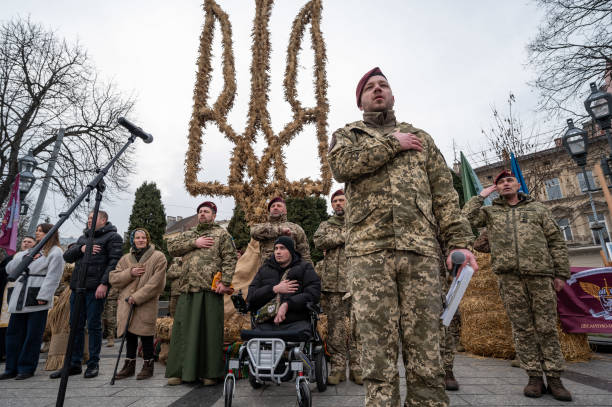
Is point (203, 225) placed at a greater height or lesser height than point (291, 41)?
lesser

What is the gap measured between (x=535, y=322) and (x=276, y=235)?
9.92 ft

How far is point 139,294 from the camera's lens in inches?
164

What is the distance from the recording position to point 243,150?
647cm

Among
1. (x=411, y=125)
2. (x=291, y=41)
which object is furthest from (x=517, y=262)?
(x=291, y=41)

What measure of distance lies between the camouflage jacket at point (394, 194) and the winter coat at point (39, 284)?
4.57 meters

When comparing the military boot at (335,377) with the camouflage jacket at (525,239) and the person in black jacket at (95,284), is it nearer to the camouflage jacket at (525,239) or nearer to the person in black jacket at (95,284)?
the camouflage jacket at (525,239)

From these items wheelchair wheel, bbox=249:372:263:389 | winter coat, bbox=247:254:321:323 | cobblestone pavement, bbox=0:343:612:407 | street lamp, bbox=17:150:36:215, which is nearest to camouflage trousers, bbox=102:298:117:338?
street lamp, bbox=17:150:36:215

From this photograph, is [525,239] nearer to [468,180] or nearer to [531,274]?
[531,274]

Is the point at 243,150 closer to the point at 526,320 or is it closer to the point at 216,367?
the point at 216,367

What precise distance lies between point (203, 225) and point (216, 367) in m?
1.71

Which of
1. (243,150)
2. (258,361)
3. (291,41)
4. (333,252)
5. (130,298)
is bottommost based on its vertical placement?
(258,361)

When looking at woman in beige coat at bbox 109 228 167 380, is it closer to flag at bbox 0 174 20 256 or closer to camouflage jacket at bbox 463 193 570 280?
camouflage jacket at bbox 463 193 570 280

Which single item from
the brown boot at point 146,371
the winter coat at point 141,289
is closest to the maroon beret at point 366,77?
the winter coat at point 141,289

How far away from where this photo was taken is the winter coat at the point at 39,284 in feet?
14.4
